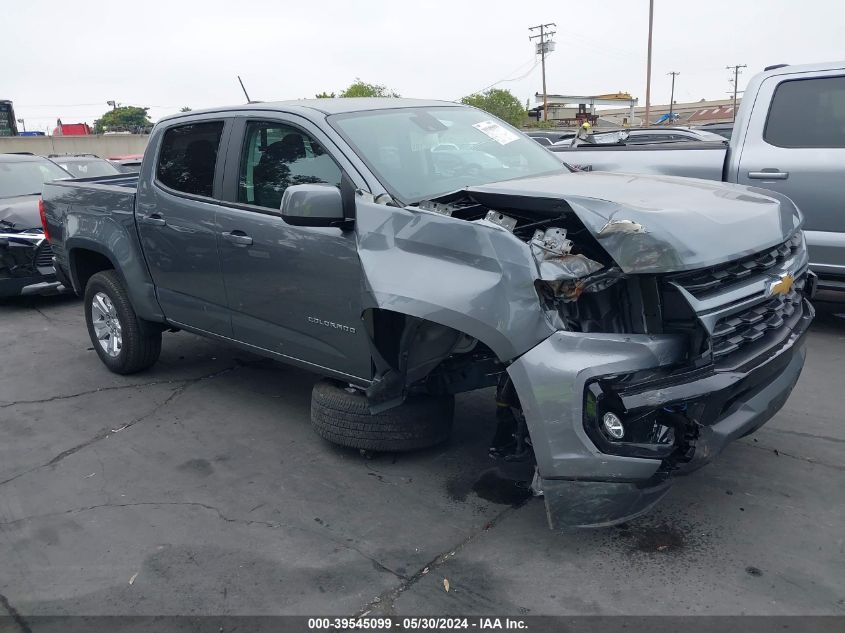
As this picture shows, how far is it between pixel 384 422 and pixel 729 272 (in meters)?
1.87

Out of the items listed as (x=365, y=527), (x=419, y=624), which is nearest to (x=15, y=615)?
(x=365, y=527)

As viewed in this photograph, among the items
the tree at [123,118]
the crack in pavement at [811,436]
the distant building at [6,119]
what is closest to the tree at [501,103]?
the distant building at [6,119]

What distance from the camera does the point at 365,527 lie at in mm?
3525

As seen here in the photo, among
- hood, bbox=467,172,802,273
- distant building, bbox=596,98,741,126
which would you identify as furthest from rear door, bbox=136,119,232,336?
distant building, bbox=596,98,741,126

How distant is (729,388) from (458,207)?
139cm

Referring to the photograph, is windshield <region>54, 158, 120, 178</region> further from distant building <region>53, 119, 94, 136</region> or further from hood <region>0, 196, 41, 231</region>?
distant building <region>53, 119, 94, 136</region>

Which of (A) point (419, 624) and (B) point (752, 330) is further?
(B) point (752, 330)

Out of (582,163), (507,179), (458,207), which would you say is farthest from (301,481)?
(582,163)

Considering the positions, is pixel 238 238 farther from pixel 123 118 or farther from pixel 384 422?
pixel 123 118

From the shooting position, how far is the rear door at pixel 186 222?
15.1 feet

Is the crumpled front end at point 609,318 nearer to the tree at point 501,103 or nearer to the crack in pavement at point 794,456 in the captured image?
the crack in pavement at point 794,456

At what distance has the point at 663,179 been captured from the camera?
3844 mm

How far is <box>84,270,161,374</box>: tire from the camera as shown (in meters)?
5.56

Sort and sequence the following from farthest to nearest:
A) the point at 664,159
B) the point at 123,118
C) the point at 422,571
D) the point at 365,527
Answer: the point at 123,118
the point at 664,159
the point at 365,527
the point at 422,571
